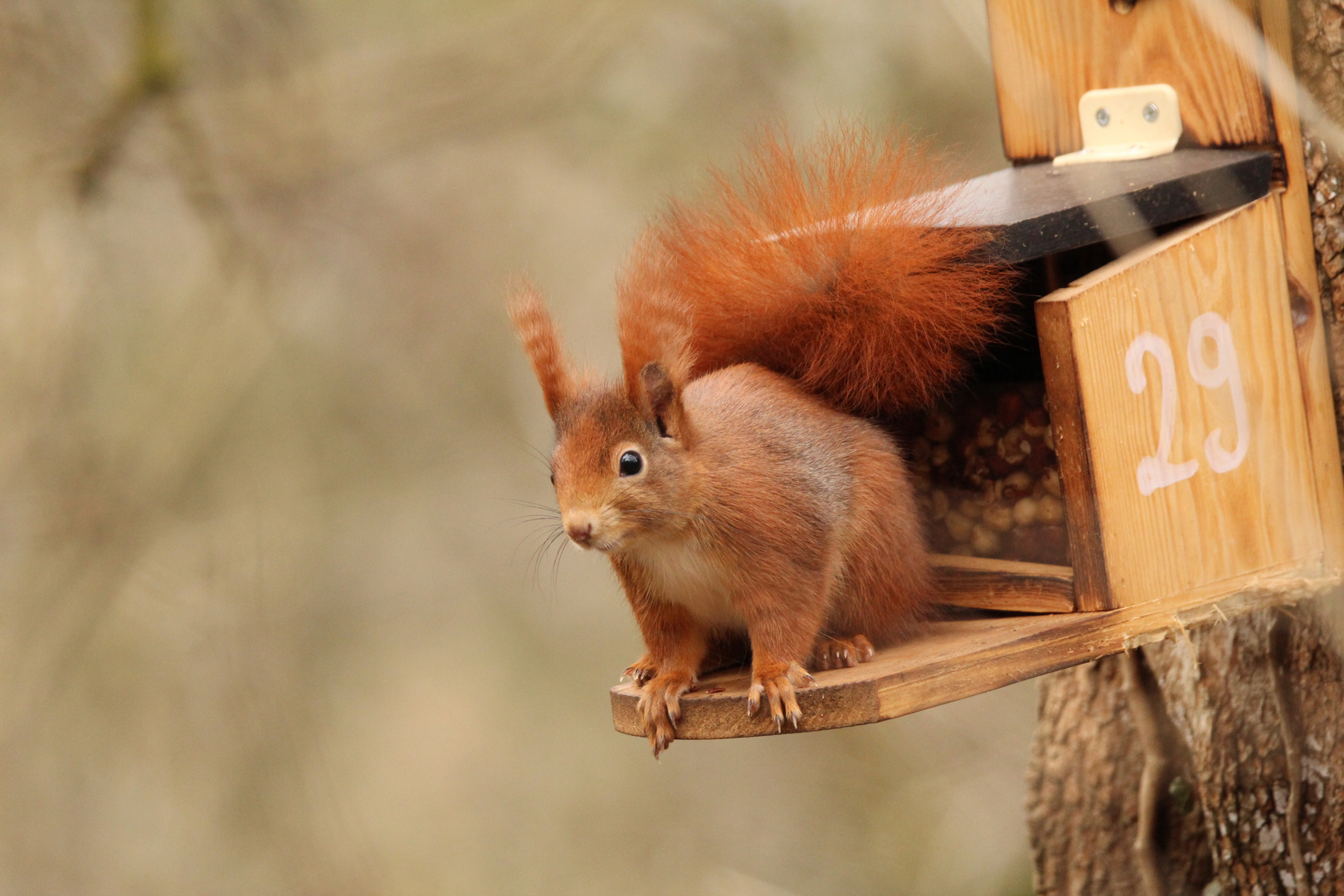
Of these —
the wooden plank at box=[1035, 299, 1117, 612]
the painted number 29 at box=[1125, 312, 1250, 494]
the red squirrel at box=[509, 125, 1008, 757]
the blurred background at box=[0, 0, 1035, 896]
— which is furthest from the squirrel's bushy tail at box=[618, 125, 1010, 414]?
the blurred background at box=[0, 0, 1035, 896]

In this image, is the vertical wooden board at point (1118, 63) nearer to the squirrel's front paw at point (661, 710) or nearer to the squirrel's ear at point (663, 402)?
the squirrel's ear at point (663, 402)

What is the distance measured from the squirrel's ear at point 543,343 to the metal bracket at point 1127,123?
996 millimetres

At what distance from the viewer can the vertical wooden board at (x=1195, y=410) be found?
5.61ft

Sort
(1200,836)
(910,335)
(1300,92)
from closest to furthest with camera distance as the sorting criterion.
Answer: (910,335)
(1300,92)
(1200,836)

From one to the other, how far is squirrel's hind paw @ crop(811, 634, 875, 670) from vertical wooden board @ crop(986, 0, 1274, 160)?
3.30ft

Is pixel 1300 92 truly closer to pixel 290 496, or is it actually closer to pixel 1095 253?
pixel 1095 253

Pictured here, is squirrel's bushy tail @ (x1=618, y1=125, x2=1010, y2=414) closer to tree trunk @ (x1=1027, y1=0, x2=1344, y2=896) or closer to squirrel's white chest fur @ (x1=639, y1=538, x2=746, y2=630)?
squirrel's white chest fur @ (x1=639, y1=538, x2=746, y2=630)

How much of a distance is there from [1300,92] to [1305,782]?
119 centimetres

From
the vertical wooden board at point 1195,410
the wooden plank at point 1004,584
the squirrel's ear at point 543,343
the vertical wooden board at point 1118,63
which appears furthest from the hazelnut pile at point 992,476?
the squirrel's ear at point 543,343

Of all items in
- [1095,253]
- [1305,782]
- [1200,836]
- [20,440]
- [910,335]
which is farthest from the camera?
[20,440]

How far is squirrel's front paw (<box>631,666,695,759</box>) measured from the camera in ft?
5.14

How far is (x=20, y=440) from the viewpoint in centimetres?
325

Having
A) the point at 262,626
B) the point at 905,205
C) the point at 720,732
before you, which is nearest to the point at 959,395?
the point at 905,205

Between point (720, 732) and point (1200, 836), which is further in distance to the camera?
point (1200, 836)
